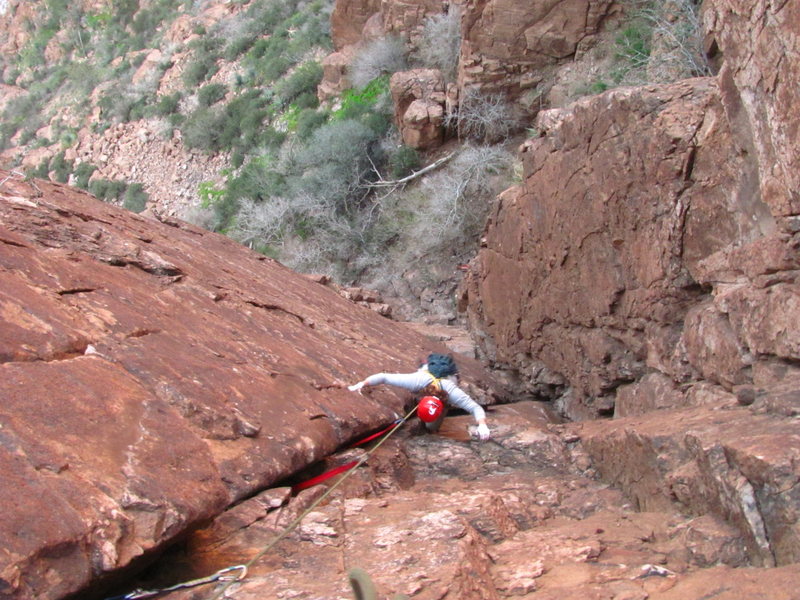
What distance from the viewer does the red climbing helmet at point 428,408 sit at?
5297mm

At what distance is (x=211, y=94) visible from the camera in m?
26.3

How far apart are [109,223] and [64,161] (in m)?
24.9

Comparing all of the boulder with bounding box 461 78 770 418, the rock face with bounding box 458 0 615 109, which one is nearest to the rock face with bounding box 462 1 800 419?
the boulder with bounding box 461 78 770 418

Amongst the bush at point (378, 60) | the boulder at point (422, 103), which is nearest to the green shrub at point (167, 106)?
the bush at point (378, 60)

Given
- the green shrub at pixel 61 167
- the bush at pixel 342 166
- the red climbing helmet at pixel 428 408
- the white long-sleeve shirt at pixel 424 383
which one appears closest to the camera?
the red climbing helmet at pixel 428 408

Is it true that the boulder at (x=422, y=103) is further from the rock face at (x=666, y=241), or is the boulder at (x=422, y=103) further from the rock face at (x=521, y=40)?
the rock face at (x=666, y=241)

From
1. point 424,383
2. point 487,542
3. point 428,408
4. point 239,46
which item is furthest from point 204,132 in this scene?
point 487,542

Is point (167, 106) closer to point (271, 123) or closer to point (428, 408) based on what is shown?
point (271, 123)

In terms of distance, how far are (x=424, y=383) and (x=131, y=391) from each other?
253cm

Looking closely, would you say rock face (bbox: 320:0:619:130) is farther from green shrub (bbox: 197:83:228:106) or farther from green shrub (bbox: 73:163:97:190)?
green shrub (bbox: 73:163:97:190)

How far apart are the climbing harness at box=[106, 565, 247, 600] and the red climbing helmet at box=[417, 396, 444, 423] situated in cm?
241

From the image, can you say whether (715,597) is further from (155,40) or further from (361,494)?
(155,40)

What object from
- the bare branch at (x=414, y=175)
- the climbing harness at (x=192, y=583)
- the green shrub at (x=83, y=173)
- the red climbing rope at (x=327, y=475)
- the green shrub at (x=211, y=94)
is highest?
the green shrub at (x=211, y=94)

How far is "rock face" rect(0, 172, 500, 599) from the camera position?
112 inches
